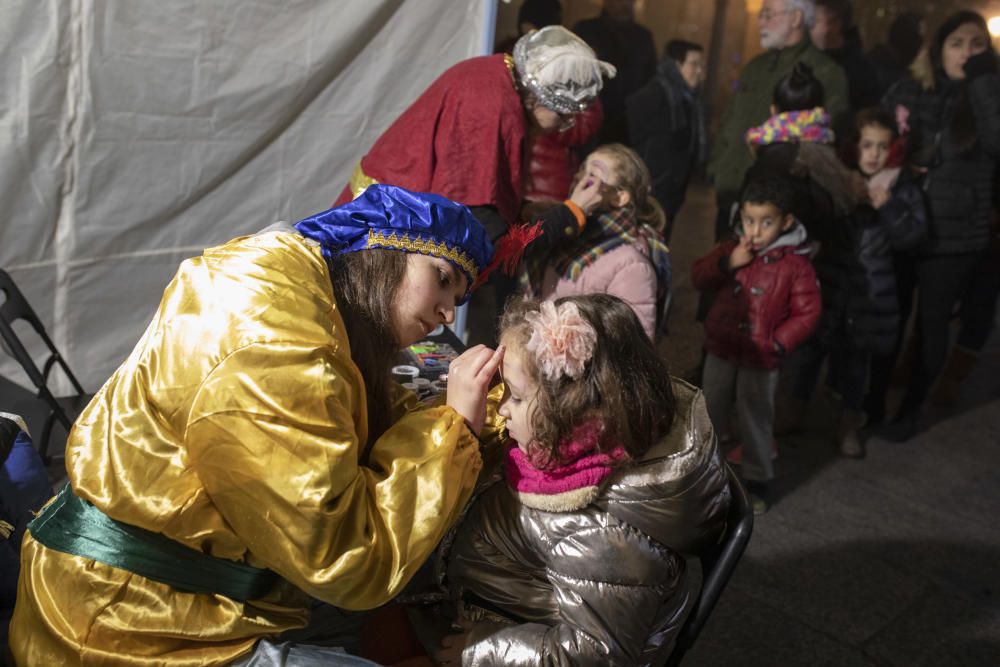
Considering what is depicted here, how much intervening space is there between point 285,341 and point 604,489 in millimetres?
637

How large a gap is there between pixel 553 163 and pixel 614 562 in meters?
2.07

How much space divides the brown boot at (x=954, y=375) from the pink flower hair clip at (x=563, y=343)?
4070 millimetres

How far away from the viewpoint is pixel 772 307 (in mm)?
A: 3213

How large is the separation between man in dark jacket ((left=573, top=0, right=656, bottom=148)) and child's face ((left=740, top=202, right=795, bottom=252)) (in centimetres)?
164

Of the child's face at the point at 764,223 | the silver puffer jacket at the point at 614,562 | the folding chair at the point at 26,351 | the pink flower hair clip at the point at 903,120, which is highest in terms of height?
the pink flower hair clip at the point at 903,120

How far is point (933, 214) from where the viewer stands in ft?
13.2

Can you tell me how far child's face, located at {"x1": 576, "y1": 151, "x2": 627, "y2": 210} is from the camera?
296cm

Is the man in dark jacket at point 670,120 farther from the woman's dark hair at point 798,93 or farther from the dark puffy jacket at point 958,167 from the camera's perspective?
the dark puffy jacket at point 958,167

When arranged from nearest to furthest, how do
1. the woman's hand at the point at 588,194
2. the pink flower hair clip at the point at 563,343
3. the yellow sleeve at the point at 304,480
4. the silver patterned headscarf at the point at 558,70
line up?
1. the yellow sleeve at the point at 304,480
2. the pink flower hair clip at the point at 563,343
3. the silver patterned headscarf at the point at 558,70
4. the woman's hand at the point at 588,194

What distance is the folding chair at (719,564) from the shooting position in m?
1.49

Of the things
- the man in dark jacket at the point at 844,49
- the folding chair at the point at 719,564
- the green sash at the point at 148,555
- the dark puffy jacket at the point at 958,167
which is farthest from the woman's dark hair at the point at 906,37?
the green sash at the point at 148,555

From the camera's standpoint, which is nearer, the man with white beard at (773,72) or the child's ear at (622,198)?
the child's ear at (622,198)

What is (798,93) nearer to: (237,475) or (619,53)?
(619,53)

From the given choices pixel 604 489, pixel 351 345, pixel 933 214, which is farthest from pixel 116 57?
pixel 933 214
